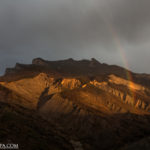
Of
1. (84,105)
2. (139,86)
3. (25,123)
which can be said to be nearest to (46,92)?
(84,105)

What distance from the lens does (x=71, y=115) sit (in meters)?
61.0

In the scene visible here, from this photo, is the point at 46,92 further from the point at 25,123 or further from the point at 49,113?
the point at 25,123

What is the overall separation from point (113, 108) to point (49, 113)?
25.4m

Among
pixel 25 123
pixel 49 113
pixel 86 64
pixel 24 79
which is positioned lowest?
pixel 25 123

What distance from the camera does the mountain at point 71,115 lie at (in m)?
38.9

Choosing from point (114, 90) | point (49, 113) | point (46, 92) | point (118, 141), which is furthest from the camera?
point (114, 90)

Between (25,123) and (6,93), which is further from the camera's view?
(6,93)

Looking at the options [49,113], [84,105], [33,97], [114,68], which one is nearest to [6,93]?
[33,97]

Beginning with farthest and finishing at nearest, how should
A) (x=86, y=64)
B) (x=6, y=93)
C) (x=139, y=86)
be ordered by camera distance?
(x=86, y=64), (x=139, y=86), (x=6, y=93)

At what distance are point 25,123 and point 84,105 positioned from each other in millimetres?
28413

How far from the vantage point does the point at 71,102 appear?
6762 cm

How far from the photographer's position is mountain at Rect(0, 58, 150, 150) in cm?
3888

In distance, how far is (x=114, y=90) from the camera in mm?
98125

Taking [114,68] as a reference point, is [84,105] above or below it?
below
